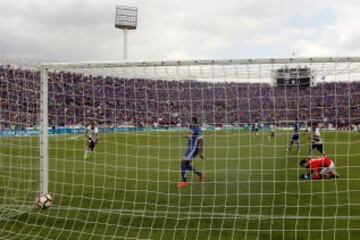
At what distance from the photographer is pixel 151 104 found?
14867 mm

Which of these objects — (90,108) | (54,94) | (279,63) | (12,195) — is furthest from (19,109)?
(279,63)

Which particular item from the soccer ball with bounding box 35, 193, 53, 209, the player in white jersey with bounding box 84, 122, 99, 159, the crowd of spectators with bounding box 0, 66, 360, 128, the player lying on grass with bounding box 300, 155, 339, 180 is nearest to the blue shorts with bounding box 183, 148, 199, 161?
the crowd of spectators with bounding box 0, 66, 360, 128

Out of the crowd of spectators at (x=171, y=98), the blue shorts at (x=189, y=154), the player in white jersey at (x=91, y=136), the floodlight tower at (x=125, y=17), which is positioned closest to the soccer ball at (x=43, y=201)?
the crowd of spectators at (x=171, y=98)

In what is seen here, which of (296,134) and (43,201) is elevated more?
(296,134)

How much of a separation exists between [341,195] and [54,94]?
6.81 meters

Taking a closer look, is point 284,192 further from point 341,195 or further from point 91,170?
point 91,170

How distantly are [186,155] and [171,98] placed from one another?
1621 millimetres

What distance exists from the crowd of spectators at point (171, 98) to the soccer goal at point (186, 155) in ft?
0.14

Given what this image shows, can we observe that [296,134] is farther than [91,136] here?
No

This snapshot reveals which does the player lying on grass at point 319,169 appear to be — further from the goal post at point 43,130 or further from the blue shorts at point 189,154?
the goal post at point 43,130

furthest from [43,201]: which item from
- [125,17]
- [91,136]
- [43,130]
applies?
[125,17]

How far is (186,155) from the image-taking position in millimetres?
13539

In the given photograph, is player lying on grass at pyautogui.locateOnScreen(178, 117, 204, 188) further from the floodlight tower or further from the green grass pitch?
the floodlight tower

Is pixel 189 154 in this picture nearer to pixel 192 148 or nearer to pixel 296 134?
pixel 192 148
